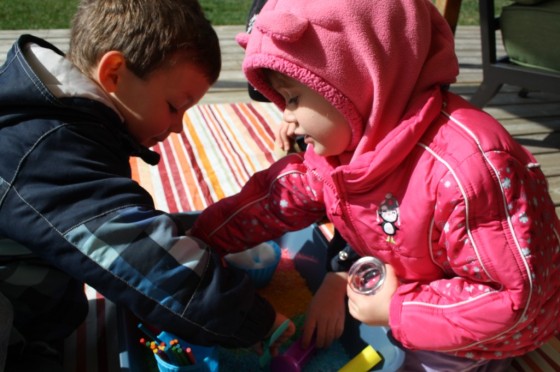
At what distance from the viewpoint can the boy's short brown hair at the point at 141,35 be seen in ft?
3.05

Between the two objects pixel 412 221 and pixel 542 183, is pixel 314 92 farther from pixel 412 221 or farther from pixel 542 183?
pixel 542 183

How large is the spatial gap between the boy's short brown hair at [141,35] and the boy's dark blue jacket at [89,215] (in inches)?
3.3

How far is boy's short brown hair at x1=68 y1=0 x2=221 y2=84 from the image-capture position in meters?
0.93

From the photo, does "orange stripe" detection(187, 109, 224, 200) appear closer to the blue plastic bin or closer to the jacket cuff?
the blue plastic bin

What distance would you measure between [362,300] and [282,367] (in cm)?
21

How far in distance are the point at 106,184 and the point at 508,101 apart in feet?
7.19

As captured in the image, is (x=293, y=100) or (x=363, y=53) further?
(x=293, y=100)

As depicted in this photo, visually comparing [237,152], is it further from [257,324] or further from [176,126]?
[257,324]

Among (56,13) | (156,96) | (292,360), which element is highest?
(156,96)

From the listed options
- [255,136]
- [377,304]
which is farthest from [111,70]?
[255,136]

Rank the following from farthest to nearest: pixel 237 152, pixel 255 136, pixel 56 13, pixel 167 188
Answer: pixel 56 13 < pixel 255 136 < pixel 237 152 < pixel 167 188

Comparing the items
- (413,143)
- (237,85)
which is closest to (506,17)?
(237,85)

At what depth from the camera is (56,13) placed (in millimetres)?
4258

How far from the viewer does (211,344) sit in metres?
0.89
